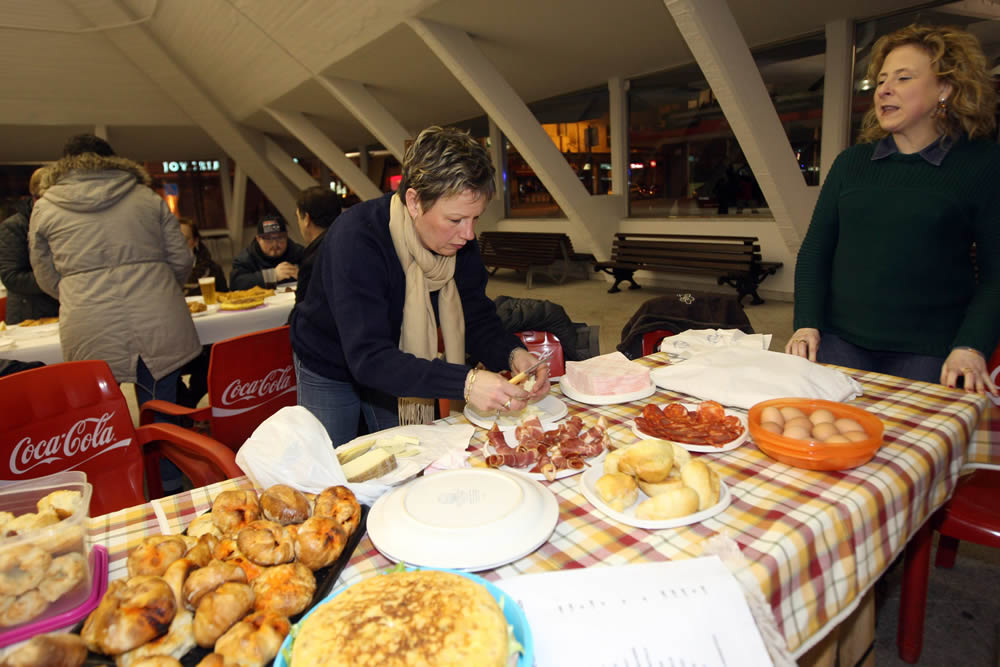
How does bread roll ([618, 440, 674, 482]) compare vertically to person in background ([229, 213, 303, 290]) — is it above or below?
below

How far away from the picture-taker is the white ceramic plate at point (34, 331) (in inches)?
133

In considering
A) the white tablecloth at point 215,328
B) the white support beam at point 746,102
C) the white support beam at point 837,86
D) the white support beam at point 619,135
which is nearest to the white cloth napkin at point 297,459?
the white tablecloth at point 215,328

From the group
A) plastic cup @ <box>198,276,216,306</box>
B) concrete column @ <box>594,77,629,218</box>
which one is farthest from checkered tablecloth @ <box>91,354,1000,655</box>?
concrete column @ <box>594,77,629,218</box>

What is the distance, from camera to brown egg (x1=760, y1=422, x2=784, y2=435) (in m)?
1.34

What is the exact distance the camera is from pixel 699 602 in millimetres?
880

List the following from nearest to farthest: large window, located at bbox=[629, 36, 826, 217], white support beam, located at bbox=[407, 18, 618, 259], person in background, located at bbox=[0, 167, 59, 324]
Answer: person in background, located at bbox=[0, 167, 59, 324]
white support beam, located at bbox=[407, 18, 618, 259]
large window, located at bbox=[629, 36, 826, 217]

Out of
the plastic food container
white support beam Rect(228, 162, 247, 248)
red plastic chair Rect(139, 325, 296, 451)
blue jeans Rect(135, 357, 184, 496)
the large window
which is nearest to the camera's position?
the plastic food container

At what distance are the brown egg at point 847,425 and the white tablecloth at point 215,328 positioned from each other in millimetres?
3494

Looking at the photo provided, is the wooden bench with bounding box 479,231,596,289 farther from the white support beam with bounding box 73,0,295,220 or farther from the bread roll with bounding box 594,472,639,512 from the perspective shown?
the bread roll with bounding box 594,472,639,512

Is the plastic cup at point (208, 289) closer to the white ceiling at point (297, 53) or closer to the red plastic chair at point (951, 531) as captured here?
the white ceiling at point (297, 53)

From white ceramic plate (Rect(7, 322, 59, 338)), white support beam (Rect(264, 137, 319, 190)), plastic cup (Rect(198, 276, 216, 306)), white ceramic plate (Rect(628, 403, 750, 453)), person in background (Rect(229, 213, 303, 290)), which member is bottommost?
white ceramic plate (Rect(628, 403, 750, 453))

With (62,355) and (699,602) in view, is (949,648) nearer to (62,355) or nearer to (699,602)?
(699,602)

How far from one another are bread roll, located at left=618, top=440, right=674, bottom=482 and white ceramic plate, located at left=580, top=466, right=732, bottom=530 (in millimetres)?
52

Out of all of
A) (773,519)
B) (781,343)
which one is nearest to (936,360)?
(773,519)
